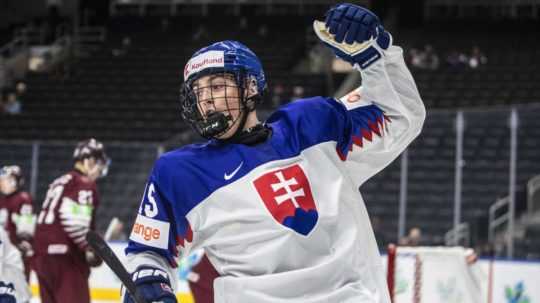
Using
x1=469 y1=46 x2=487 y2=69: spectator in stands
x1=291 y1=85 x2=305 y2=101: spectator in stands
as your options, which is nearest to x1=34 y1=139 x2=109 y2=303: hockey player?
x1=291 y1=85 x2=305 y2=101: spectator in stands

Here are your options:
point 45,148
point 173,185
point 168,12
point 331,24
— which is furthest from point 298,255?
point 168,12

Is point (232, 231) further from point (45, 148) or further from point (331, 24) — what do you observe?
point (45, 148)

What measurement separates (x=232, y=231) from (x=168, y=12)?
18.5m

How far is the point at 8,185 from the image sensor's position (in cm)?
771

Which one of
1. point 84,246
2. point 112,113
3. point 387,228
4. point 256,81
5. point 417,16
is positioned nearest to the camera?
point 256,81

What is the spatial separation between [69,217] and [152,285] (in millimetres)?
3984

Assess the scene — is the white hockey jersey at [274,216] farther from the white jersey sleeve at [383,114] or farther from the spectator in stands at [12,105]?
the spectator in stands at [12,105]

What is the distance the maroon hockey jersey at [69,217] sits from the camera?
6152 mm

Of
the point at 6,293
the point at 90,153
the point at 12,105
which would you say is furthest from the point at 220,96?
the point at 12,105

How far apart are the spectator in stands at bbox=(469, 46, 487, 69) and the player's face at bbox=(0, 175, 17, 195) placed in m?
9.42

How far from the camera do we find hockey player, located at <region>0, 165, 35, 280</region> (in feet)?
24.5

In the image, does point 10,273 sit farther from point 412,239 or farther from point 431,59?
point 431,59

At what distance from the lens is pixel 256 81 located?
2496mm

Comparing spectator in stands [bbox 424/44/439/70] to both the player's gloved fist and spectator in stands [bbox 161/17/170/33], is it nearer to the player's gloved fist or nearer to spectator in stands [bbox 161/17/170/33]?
spectator in stands [bbox 161/17/170/33]
